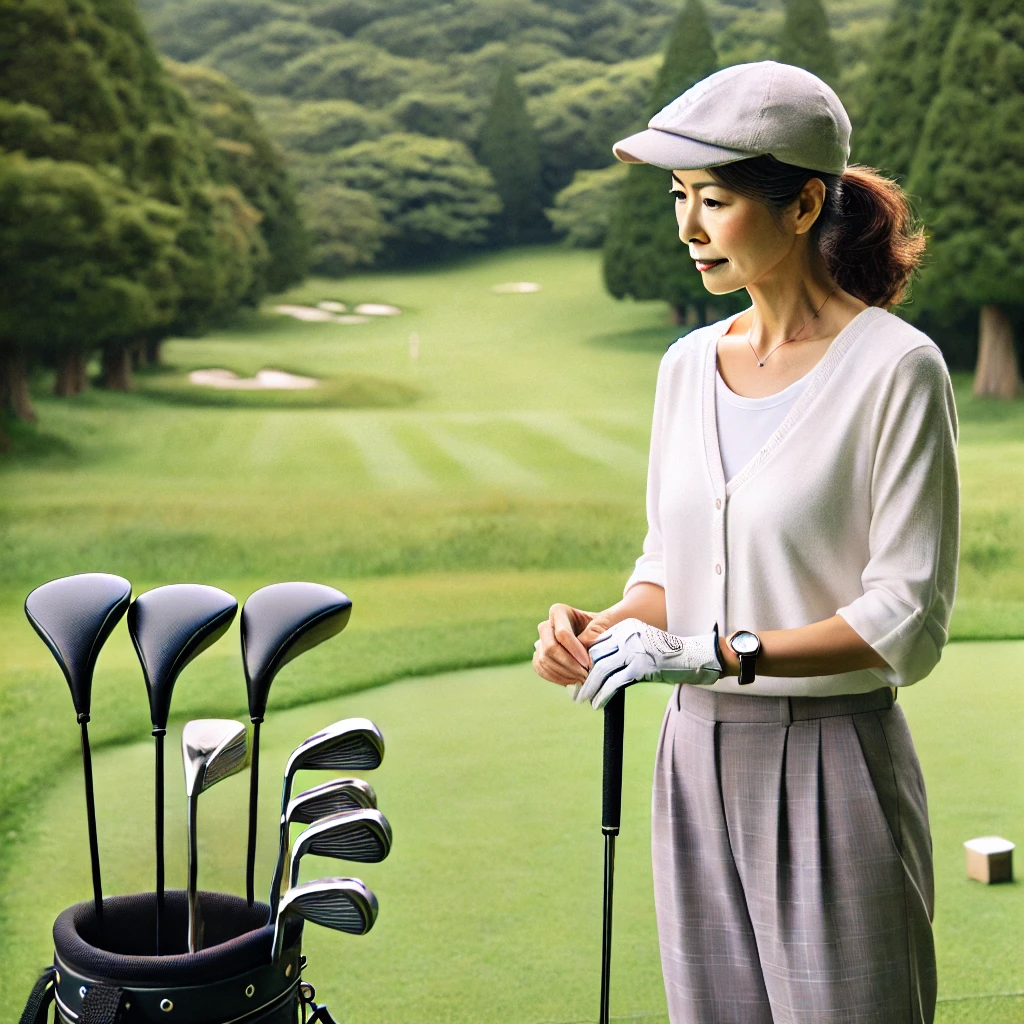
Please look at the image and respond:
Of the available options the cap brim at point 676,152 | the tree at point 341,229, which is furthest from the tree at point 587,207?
the cap brim at point 676,152

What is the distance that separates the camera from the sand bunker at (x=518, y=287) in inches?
133

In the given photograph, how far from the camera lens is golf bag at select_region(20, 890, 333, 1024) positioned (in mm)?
1047

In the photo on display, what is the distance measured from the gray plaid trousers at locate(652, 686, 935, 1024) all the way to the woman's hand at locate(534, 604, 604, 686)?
0.39 feet

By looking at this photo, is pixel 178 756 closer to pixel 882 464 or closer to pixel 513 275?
pixel 513 275

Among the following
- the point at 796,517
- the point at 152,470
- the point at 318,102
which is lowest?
the point at 152,470

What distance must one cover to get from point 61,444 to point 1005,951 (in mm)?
2245

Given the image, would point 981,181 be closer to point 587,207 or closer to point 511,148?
point 587,207

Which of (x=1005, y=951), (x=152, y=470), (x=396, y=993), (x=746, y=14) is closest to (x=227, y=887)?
(x=396, y=993)

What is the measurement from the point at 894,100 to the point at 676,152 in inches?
99.3

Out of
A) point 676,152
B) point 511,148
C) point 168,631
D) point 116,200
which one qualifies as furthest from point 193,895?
point 511,148

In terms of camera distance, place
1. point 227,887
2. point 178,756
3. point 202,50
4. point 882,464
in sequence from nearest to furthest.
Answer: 1. point 882,464
2. point 227,887
3. point 178,756
4. point 202,50

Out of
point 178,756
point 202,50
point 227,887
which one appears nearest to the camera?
point 227,887

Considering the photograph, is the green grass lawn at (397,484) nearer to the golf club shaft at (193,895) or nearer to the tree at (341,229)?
the tree at (341,229)

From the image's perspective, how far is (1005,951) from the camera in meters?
2.48
